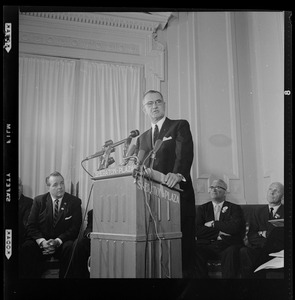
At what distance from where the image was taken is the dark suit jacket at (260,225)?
10.7 feet

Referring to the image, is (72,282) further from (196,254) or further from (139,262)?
(196,254)

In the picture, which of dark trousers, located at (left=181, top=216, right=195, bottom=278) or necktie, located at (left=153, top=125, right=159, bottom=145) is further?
necktie, located at (left=153, top=125, right=159, bottom=145)

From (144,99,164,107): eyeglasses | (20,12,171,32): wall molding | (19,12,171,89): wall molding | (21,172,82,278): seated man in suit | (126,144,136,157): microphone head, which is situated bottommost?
(21,172,82,278): seated man in suit

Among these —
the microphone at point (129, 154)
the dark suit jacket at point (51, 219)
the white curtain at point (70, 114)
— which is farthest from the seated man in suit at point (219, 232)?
the dark suit jacket at point (51, 219)

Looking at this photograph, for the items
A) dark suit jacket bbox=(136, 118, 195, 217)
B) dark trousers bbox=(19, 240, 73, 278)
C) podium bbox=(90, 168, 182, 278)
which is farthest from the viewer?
dark suit jacket bbox=(136, 118, 195, 217)

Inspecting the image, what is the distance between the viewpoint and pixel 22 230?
3.23 meters

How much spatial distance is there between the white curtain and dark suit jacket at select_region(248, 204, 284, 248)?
1.05 metres

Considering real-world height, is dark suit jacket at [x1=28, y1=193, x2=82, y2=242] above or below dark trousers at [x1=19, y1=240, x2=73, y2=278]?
above

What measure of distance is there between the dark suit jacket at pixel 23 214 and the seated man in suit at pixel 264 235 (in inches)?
59.5

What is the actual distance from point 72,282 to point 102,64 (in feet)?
5.11

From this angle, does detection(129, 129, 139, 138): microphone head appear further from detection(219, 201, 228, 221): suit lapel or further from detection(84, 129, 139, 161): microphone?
detection(219, 201, 228, 221): suit lapel

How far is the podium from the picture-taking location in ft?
9.95

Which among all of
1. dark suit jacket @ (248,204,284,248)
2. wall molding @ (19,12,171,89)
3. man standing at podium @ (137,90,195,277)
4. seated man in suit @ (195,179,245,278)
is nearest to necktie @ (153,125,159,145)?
man standing at podium @ (137,90,195,277)

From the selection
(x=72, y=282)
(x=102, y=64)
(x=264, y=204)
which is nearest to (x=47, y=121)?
(x=102, y=64)
